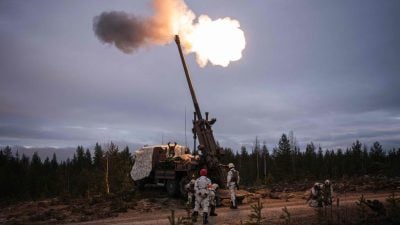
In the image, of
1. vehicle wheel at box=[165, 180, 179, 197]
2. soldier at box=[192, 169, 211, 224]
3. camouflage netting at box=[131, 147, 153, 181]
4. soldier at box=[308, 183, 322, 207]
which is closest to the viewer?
soldier at box=[192, 169, 211, 224]

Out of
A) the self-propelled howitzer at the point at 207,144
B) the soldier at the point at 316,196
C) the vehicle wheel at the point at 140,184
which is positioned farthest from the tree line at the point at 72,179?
the soldier at the point at 316,196

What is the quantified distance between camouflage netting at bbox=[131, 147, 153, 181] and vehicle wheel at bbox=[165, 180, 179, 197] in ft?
9.76

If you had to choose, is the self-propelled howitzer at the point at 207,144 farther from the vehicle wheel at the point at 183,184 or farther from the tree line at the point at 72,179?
the tree line at the point at 72,179

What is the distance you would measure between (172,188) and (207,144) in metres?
3.06

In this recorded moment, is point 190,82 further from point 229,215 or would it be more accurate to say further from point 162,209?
point 229,215

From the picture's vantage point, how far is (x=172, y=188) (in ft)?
83.7

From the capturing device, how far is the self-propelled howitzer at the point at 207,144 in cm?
2492

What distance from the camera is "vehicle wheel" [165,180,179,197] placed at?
25297 millimetres

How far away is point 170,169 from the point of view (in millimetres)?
26203

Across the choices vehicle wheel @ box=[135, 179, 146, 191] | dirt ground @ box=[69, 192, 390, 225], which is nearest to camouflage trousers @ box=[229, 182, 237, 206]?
dirt ground @ box=[69, 192, 390, 225]

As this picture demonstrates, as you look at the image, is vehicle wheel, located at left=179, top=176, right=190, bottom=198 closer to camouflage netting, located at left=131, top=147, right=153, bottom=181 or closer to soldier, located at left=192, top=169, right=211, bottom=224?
camouflage netting, located at left=131, top=147, right=153, bottom=181

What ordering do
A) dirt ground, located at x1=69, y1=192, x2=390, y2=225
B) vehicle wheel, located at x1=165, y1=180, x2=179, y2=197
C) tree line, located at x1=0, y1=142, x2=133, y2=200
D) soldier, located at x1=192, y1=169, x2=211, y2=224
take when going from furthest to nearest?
1. tree line, located at x1=0, y1=142, x2=133, y2=200
2. vehicle wheel, located at x1=165, y1=180, x2=179, y2=197
3. soldier, located at x1=192, y1=169, x2=211, y2=224
4. dirt ground, located at x1=69, y1=192, x2=390, y2=225

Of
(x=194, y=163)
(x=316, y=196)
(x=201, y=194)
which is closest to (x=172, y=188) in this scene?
(x=194, y=163)

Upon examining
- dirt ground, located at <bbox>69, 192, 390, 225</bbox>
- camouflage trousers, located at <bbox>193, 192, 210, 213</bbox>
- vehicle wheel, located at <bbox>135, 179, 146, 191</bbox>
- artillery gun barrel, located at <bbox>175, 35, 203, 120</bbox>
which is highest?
artillery gun barrel, located at <bbox>175, 35, 203, 120</bbox>
